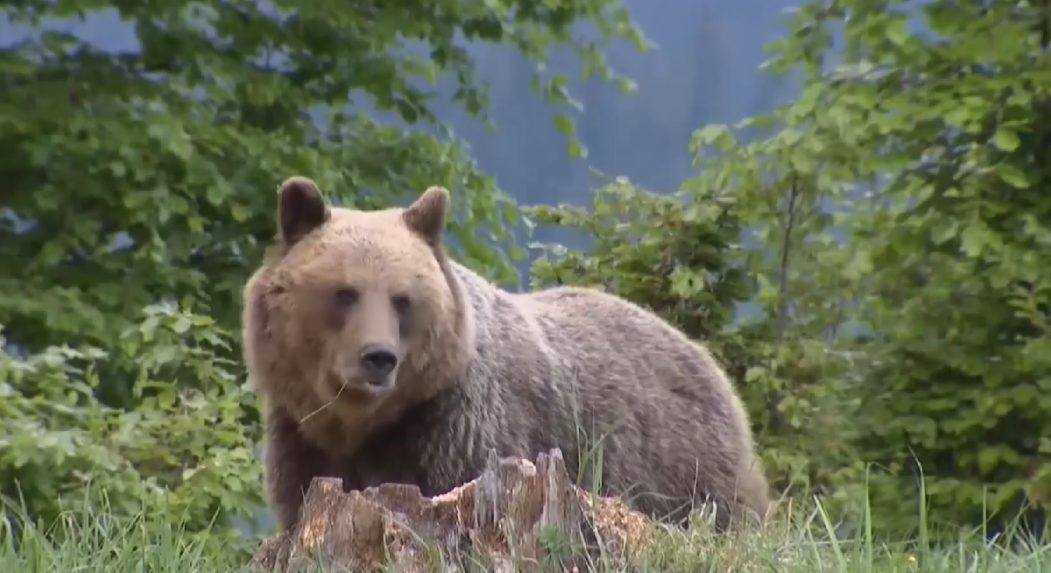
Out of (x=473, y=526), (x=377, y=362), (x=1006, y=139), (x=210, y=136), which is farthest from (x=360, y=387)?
(x=210, y=136)

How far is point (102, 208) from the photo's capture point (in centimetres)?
958

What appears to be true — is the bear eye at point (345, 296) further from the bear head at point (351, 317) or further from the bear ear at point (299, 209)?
the bear ear at point (299, 209)

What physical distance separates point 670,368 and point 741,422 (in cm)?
38

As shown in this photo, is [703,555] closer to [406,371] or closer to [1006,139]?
[406,371]

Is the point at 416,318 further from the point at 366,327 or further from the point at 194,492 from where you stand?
the point at 194,492

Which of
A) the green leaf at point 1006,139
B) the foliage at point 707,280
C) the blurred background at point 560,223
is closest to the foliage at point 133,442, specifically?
the blurred background at point 560,223

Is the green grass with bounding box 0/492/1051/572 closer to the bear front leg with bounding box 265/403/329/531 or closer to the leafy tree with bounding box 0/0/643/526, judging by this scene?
the bear front leg with bounding box 265/403/329/531

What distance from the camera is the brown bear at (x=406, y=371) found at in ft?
14.8

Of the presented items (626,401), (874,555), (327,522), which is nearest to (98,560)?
(327,522)

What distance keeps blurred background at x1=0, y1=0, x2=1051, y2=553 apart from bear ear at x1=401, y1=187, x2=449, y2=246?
107 centimetres

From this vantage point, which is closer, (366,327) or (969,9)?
(366,327)

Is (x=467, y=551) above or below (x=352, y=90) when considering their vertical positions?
below

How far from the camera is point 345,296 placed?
14.7 feet

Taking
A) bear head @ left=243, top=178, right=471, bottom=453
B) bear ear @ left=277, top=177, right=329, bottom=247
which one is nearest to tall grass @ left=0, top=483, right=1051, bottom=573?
bear head @ left=243, top=178, right=471, bottom=453
